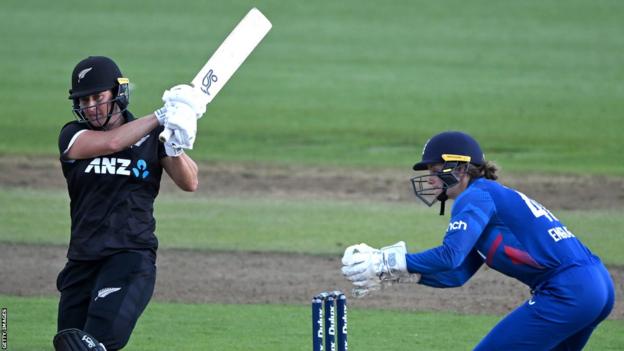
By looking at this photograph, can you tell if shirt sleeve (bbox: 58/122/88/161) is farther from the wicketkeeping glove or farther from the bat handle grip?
the wicketkeeping glove

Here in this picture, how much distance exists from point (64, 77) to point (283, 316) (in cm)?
1615

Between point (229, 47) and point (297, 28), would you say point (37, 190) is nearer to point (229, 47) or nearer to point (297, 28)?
point (229, 47)

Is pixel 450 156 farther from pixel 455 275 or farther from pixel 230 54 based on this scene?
pixel 230 54

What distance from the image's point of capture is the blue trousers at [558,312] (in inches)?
244

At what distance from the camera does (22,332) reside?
927cm

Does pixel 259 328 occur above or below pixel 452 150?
below

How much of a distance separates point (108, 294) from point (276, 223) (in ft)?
25.0

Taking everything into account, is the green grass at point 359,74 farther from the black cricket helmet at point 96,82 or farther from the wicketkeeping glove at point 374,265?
the wicketkeeping glove at point 374,265

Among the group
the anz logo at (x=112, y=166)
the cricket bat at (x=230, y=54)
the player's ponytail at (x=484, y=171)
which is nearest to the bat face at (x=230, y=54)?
the cricket bat at (x=230, y=54)

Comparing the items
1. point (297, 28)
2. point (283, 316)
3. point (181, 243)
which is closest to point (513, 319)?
point (283, 316)

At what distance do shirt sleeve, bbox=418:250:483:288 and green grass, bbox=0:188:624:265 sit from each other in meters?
5.93

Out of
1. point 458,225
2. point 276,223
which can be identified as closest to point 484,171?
point 458,225

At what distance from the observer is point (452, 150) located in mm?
6535

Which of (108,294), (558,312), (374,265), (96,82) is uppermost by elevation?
(96,82)
